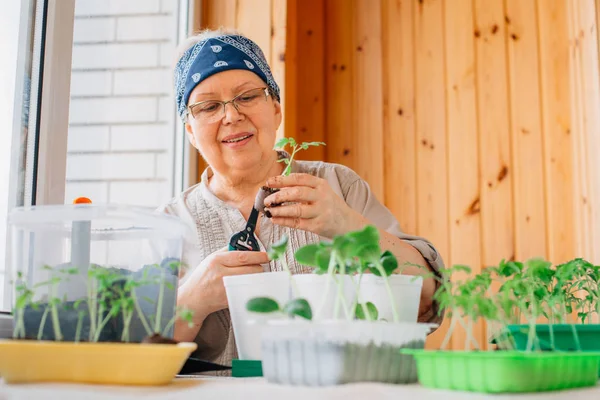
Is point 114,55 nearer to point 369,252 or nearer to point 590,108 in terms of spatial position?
point 369,252

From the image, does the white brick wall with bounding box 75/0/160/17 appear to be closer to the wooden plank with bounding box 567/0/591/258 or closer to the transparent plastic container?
the transparent plastic container

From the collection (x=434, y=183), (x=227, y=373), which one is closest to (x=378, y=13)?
(x=434, y=183)

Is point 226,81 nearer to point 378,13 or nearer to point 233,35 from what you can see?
point 233,35

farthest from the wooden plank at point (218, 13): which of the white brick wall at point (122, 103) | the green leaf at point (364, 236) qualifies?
the green leaf at point (364, 236)

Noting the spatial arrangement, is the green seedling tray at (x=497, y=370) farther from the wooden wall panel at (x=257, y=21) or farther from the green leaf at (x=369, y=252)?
the wooden wall panel at (x=257, y=21)

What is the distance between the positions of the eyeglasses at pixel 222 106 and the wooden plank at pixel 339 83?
4.21 ft

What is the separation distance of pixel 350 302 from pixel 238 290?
0.22 m

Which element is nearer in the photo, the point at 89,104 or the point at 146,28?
the point at 89,104

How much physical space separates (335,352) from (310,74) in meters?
2.35

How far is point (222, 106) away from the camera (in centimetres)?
165

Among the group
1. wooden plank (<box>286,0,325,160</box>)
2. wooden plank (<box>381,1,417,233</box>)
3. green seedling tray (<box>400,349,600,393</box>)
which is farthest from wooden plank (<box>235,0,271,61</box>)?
green seedling tray (<box>400,349,600,393</box>)

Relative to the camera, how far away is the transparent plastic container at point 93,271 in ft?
2.60

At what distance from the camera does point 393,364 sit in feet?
2.51

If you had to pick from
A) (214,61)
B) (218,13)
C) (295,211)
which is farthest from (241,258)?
(218,13)
